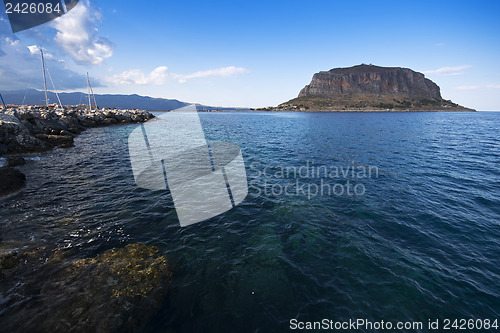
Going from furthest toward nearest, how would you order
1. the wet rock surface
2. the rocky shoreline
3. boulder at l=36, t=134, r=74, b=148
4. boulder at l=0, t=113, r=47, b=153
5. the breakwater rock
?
boulder at l=36, t=134, r=74, b=148 → the breakwater rock → boulder at l=0, t=113, r=47, b=153 → the rocky shoreline → the wet rock surface

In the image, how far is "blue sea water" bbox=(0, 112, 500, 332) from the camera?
22.4 ft

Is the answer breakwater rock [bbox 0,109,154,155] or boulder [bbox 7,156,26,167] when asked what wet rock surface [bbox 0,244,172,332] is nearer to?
boulder [bbox 7,156,26,167]

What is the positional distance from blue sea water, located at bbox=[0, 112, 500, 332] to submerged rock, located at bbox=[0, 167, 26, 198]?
0.68 meters

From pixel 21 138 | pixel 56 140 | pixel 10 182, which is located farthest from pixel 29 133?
pixel 10 182

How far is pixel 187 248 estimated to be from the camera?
9578mm

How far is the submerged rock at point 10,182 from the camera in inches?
555

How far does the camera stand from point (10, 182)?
48.4 feet

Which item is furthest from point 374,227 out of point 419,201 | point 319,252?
point 419,201

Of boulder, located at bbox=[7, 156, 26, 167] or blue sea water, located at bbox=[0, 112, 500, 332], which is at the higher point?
boulder, located at bbox=[7, 156, 26, 167]

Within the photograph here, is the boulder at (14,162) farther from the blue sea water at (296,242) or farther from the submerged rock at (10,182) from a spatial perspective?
the submerged rock at (10,182)

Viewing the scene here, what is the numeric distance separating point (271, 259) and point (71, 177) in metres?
19.4

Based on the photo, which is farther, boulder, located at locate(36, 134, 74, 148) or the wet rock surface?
boulder, located at locate(36, 134, 74, 148)

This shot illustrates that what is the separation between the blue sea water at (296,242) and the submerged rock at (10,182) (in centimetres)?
68

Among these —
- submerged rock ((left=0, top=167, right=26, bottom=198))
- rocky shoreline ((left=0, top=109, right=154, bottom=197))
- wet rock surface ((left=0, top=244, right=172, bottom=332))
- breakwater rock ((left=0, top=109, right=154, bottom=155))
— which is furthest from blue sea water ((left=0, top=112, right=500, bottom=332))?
breakwater rock ((left=0, top=109, right=154, bottom=155))
